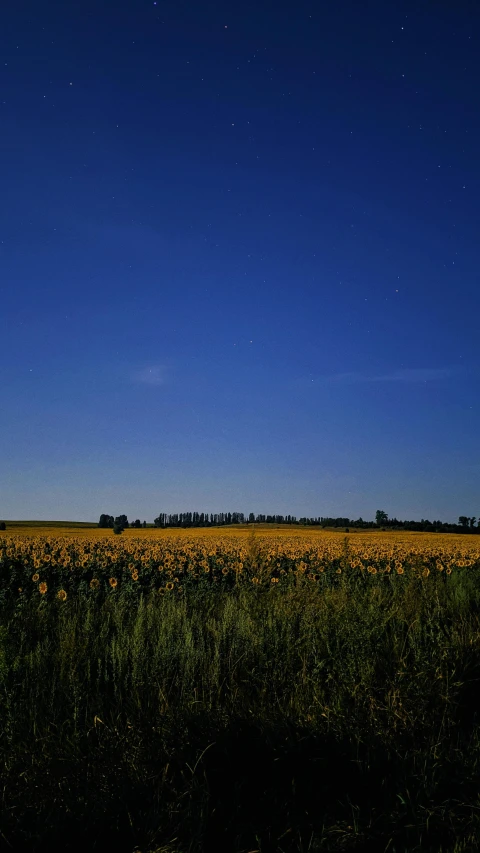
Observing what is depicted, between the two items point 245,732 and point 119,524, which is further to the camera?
point 119,524

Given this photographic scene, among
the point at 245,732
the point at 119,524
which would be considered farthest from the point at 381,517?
the point at 245,732

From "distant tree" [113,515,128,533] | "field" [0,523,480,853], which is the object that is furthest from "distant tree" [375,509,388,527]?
"field" [0,523,480,853]

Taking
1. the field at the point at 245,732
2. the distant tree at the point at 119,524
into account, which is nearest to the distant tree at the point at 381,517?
the distant tree at the point at 119,524

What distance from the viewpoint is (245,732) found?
3.82 metres

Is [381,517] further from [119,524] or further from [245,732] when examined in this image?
[245,732]

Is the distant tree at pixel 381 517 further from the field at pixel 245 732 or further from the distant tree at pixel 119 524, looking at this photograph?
the field at pixel 245 732

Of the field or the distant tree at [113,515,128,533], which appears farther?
the distant tree at [113,515,128,533]

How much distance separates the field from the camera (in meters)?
2.94

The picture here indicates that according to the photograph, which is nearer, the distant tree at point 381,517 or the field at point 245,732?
the field at point 245,732

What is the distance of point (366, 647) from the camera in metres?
5.29

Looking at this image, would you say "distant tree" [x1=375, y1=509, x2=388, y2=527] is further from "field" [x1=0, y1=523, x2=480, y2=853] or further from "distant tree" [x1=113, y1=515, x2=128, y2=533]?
"field" [x1=0, y1=523, x2=480, y2=853]

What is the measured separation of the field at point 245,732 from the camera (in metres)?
2.94

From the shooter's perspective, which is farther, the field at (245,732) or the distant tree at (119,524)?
the distant tree at (119,524)

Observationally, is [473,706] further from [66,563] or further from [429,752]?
[66,563]
